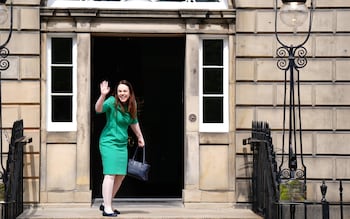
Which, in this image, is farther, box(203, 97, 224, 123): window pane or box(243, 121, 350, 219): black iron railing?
box(203, 97, 224, 123): window pane

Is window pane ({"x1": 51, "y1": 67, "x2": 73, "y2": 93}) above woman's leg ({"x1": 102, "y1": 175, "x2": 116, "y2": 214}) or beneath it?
above

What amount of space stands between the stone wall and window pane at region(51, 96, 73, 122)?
271 centimetres

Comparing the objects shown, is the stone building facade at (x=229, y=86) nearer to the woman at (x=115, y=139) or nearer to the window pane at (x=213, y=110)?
the window pane at (x=213, y=110)

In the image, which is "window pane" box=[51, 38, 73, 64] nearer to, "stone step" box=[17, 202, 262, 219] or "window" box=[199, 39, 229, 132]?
"window" box=[199, 39, 229, 132]

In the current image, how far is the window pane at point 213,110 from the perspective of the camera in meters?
13.9

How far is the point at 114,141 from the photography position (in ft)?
39.1

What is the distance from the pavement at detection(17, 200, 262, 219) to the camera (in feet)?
40.6

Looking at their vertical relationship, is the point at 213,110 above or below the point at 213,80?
below

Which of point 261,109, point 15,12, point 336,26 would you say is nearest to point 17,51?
point 15,12

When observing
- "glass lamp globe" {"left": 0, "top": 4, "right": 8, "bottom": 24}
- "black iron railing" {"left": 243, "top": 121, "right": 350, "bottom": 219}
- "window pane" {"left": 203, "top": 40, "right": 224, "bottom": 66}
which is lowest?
"black iron railing" {"left": 243, "top": 121, "right": 350, "bottom": 219}

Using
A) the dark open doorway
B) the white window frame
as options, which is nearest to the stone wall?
the white window frame

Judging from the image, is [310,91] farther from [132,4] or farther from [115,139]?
[115,139]

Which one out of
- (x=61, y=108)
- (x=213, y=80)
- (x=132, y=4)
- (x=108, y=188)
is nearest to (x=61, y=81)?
(x=61, y=108)

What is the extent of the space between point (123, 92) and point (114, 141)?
2.28 feet
